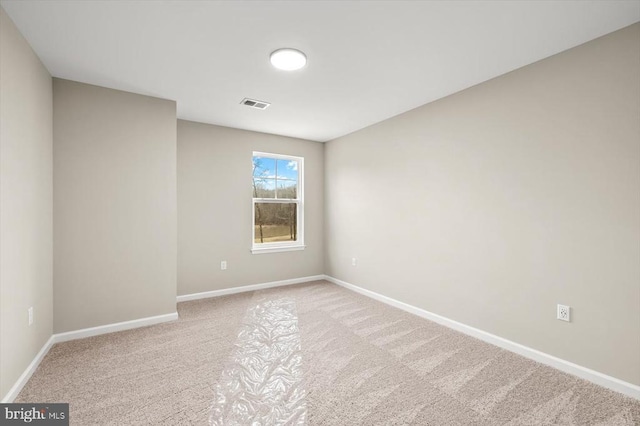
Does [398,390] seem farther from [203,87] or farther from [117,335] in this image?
[203,87]

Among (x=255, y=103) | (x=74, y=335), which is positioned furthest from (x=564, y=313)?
(x=74, y=335)

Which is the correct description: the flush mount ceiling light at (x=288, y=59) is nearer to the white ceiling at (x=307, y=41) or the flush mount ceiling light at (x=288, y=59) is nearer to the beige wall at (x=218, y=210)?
the white ceiling at (x=307, y=41)

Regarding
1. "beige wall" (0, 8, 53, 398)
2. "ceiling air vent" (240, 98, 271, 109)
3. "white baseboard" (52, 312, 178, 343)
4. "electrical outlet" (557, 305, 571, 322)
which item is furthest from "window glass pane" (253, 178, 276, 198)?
"electrical outlet" (557, 305, 571, 322)

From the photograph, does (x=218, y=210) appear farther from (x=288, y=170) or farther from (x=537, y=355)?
(x=537, y=355)

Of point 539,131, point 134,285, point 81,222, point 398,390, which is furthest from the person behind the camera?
point 134,285

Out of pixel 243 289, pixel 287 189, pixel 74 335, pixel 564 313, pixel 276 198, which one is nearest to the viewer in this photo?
pixel 564 313

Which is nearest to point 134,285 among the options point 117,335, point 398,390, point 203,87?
point 117,335

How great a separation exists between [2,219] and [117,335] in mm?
1613

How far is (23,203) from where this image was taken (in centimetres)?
210

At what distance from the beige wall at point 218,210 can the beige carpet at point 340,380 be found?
3.64 feet

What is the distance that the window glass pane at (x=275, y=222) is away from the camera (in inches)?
185

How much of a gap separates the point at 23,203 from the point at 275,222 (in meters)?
3.11

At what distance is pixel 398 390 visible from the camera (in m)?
2.01

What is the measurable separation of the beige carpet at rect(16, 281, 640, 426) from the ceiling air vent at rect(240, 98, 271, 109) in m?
2.50
